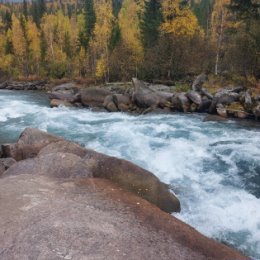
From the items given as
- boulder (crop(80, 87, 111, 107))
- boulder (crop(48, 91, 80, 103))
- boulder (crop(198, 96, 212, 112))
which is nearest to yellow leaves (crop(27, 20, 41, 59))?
boulder (crop(48, 91, 80, 103))

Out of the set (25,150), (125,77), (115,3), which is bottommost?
(125,77)

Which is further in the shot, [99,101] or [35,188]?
[99,101]

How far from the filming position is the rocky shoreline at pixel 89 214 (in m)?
6.53

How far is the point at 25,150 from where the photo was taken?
1291 cm

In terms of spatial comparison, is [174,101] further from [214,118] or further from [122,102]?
[214,118]

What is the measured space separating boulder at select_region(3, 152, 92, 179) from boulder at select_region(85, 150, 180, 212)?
1.15 ft

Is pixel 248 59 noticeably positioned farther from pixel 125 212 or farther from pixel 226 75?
pixel 125 212

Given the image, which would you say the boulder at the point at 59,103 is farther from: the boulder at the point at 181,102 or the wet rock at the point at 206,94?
the wet rock at the point at 206,94

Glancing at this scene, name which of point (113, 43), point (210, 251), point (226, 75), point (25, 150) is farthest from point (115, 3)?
point (210, 251)

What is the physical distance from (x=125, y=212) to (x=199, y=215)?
3.05 meters

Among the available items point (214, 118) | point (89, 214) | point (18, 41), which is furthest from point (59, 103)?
point (18, 41)

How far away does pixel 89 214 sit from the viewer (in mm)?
7738

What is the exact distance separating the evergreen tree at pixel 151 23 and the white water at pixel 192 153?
20.1 m

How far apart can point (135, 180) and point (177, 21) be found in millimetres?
28616
